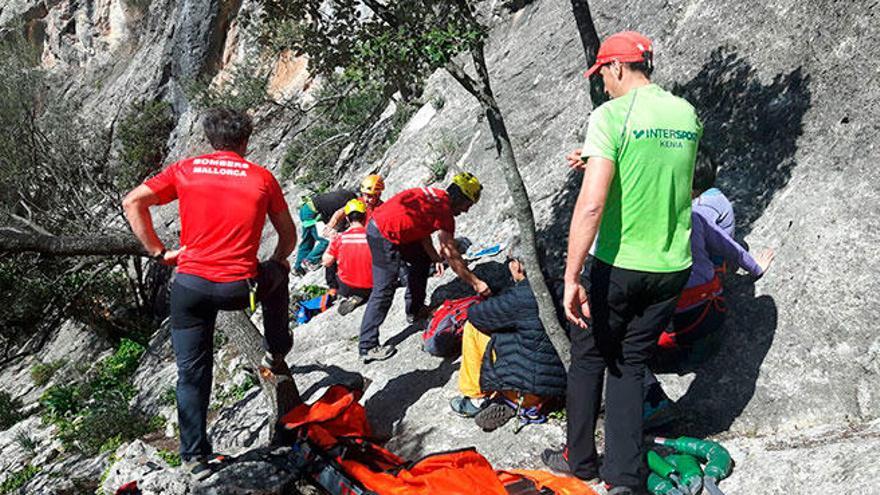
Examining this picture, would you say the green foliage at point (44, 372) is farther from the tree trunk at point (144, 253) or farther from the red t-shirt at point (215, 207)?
the red t-shirt at point (215, 207)

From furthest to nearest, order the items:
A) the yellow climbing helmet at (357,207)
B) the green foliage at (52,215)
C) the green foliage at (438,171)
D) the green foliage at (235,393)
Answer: the green foliage at (52,215) < the green foliage at (438,171) < the yellow climbing helmet at (357,207) < the green foliage at (235,393)

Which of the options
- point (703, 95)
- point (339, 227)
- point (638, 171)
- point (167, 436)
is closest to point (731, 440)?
point (638, 171)

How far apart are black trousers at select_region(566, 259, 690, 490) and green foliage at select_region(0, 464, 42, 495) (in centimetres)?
630

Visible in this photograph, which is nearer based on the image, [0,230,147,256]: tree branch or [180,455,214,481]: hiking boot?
[180,455,214,481]: hiking boot

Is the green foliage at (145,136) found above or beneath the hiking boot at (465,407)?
above

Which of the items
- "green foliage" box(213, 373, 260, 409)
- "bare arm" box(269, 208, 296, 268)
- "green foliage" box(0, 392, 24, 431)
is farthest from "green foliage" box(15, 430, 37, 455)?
"bare arm" box(269, 208, 296, 268)

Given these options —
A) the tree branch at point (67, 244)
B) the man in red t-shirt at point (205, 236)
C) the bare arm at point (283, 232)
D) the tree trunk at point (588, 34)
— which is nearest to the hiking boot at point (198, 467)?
the man in red t-shirt at point (205, 236)

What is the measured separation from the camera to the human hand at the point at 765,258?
4.60 meters

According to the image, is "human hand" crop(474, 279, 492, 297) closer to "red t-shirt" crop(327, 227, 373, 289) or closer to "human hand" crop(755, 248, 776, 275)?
"red t-shirt" crop(327, 227, 373, 289)

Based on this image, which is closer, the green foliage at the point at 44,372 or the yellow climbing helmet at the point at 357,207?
the yellow climbing helmet at the point at 357,207

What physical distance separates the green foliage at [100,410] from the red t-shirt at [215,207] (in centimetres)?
393

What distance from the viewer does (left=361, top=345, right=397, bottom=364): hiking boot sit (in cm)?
606

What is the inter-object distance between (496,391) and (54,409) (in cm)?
741

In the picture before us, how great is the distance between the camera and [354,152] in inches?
527
